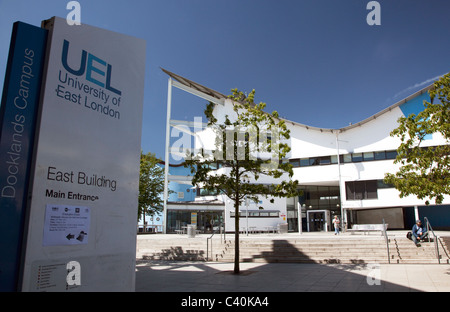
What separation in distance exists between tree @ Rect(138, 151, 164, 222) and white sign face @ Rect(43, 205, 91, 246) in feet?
83.0

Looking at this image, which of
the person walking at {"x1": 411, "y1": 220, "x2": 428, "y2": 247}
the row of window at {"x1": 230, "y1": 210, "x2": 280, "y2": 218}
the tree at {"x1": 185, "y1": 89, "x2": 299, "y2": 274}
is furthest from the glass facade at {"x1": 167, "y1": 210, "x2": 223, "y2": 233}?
the tree at {"x1": 185, "y1": 89, "x2": 299, "y2": 274}

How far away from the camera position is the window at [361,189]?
34.0 meters

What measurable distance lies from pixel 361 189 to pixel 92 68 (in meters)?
34.5

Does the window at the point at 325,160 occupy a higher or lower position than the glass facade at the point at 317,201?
higher

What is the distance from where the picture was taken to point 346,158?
3659cm

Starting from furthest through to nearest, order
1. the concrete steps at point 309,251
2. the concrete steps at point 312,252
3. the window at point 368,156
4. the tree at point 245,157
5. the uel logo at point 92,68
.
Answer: the window at point 368,156, the concrete steps at point 312,252, the concrete steps at point 309,251, the tree at point 245,157, the uel logo at point 92,68

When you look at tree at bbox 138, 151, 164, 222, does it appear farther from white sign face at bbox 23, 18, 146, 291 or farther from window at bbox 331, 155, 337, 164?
white sign face at bbox 23, 18, 146, 291

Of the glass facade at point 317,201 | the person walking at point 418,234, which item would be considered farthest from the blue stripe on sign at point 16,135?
the glass facade at point 317,201

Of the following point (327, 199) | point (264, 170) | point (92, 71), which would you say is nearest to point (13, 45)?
point (92, 71)

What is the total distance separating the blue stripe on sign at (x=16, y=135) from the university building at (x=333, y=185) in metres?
29.2

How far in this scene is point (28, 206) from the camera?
370 cm

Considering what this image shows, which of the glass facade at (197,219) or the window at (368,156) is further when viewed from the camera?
the window at (368,156)

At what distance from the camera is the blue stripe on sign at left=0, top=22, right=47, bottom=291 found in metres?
3.52

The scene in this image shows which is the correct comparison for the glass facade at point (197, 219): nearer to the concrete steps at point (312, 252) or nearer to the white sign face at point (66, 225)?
the concrete steps at point (312, 252)
